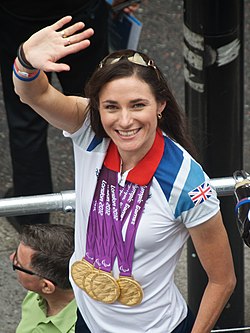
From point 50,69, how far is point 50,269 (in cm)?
93

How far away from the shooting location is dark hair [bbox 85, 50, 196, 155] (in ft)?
10.1

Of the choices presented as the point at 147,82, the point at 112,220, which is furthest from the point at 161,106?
the point at 112,220

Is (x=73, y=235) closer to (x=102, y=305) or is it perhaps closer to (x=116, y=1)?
(x=102, y=305)

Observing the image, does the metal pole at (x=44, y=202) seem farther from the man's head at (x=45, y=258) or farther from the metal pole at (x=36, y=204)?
the man's head at (x=45, y=258)

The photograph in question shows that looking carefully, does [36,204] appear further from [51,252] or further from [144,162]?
[144,162]

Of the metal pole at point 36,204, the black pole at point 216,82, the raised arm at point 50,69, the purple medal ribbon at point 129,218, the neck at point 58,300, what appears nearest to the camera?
the raised arm at point 50,69

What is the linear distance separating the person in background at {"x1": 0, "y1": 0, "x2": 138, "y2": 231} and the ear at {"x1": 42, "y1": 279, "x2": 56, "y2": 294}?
1.87 meters

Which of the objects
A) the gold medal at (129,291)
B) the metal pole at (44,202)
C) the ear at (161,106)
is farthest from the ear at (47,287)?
the ear at (161,106)

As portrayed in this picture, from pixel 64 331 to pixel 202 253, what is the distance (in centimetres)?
78

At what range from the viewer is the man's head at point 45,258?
364 centimetres

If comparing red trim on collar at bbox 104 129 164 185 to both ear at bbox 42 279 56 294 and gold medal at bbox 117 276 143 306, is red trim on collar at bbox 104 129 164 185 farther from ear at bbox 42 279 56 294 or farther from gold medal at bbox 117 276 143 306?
ear at bbox 42 279 56 294

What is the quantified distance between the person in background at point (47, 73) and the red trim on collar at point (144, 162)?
2156 millimetres

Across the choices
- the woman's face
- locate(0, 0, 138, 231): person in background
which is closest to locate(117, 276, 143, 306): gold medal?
the woman's face

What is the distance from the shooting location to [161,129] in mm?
3270
